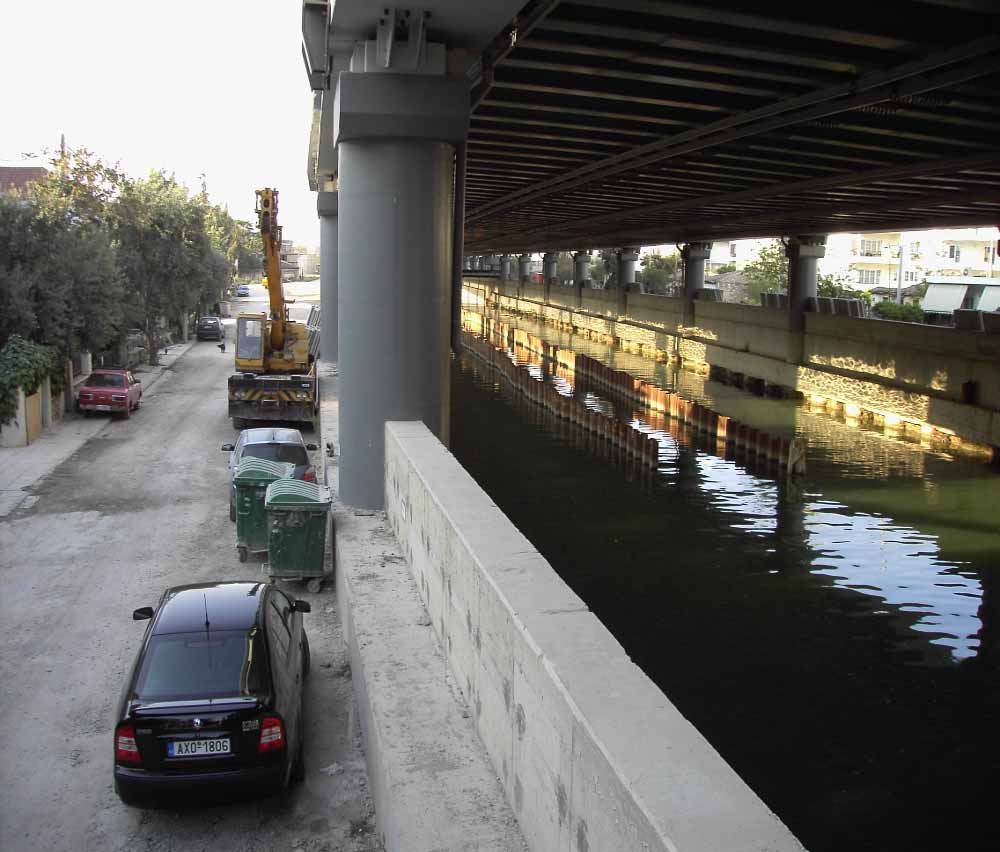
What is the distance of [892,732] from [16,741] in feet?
30.2

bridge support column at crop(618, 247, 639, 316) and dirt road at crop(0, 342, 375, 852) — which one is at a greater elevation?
bridge support column at crop(618, 247, 639, 316)

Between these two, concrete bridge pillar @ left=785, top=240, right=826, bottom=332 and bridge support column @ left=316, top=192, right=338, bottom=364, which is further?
concrete bridge pillar @ left=785, top=240, right=826, bottom=332

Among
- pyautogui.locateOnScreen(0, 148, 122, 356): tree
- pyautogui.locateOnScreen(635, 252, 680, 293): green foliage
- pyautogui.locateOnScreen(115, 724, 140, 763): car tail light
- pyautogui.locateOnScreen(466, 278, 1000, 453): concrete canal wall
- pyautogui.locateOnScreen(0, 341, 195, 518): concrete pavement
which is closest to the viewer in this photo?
pyautogui.locateOnScreen(115, 724, 140, 763): car tail light

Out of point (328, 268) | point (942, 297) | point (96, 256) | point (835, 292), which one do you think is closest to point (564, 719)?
point (96, 256)

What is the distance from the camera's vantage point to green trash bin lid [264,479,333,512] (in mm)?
12922

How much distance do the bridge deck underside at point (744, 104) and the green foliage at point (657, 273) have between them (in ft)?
227

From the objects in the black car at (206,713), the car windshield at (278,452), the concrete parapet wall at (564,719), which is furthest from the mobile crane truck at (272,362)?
the concrete parapet wall at (564,719)

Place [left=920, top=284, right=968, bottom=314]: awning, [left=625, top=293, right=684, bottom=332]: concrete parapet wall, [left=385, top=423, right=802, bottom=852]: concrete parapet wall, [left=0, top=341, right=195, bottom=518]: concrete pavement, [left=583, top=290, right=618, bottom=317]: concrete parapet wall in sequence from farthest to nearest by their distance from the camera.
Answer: [left=583, top=290, right=618, bottom=317]: concrete parapet wall < [left=920, top=284, right=968, bottom=314]: awning < [left=625, top=293, right=684, bottom=332]: concrete parapet wall < [left=0, top=341, right=195, bottom=518]: concrete pavement < [left=385, top=423, right=802, bottom=852]: concrete parapet wall

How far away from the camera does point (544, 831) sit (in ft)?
17.6

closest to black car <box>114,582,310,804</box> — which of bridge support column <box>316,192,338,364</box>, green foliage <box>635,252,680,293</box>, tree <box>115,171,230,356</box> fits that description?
bridge support column <box>316,192,338,364</box>

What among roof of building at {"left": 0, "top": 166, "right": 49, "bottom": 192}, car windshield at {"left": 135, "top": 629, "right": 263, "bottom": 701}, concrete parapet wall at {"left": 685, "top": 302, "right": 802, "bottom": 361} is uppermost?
roof of building at {"left": 0, "top": 166, "right": 49, "bottom": 192}

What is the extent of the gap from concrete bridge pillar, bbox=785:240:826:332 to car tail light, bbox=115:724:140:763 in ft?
132

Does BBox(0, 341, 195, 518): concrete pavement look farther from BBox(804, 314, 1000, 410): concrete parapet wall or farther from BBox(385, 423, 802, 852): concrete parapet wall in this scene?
BBox(804, 314, 1000, 410): concrete parapet wall

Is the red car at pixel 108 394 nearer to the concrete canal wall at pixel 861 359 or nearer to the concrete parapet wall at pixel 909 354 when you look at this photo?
the concrete canal wall at pixel 861 359
